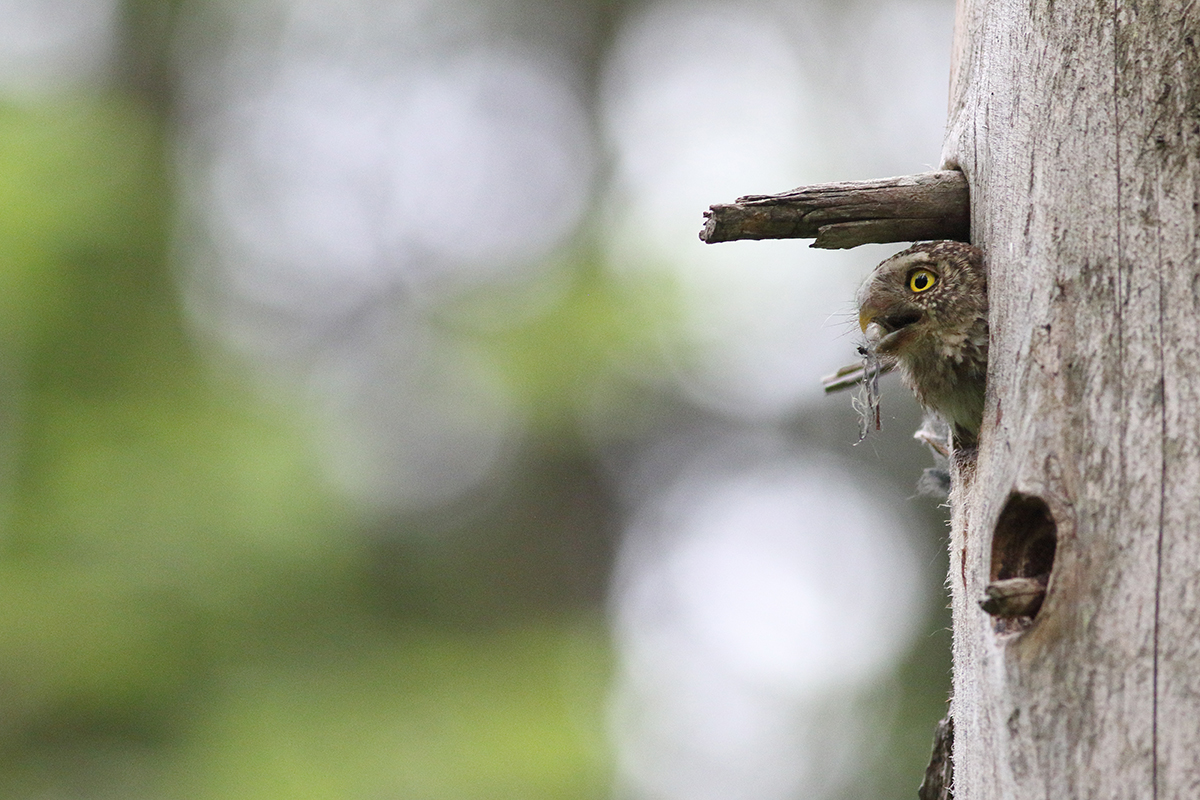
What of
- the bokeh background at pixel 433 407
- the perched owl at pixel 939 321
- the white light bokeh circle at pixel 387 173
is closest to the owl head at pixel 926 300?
the perched owl at pixel 939 321

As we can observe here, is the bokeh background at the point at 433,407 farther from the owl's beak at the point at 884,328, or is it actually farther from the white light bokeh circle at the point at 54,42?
the owl's beak at the point at 884,328

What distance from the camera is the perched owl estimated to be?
5.83ft

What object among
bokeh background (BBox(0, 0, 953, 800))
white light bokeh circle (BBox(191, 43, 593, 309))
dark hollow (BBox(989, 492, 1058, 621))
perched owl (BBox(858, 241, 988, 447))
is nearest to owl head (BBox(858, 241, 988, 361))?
perched owl (BBox(858, 241, 988, 447))

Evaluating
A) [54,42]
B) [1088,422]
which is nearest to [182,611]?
[54,42]

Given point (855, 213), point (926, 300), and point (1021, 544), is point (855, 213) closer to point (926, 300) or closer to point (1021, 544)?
point (926, 300)

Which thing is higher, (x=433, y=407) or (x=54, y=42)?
(x=54, y=42)

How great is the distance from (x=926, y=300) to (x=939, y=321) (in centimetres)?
4

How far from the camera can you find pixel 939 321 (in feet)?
5.94

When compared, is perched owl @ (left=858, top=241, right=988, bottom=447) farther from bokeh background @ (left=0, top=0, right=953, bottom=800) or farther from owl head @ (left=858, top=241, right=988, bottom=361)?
bokeh background @ (left=0, top=0, right=953, bottom=800)

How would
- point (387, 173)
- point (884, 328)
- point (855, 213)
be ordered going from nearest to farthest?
point (855, 213)
point (884, 328)
point (387, 173)

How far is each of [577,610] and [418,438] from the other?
151cm

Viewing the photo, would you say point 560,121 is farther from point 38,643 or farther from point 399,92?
point 38,643

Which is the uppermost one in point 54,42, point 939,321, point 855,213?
point 54,42

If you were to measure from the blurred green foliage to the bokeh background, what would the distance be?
2 centimetres
